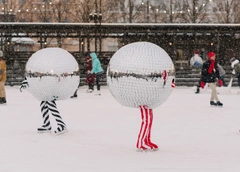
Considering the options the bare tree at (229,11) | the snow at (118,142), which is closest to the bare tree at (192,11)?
the bare tree at (229,11)

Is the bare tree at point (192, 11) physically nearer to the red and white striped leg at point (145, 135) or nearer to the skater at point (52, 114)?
the skater at point (52, 114)

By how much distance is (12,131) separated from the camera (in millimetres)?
11219

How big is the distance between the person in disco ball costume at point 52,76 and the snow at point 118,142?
71cm

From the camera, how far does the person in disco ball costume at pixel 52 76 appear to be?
10.5 meters

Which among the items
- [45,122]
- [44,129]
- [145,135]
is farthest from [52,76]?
[145,135]

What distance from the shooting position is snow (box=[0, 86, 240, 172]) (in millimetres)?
7734

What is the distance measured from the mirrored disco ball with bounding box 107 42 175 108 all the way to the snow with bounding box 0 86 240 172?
84cm

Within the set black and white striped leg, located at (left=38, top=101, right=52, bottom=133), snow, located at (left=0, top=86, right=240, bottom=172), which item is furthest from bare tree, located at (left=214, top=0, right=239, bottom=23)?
black and white striped leg, located at (left=38, top=101, right=52, bottom=133)

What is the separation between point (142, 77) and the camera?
8.55 metres

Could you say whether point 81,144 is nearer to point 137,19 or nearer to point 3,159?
point 3,159

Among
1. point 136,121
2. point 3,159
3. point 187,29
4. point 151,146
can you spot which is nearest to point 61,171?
point 3,159

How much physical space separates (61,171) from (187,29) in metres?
27.4

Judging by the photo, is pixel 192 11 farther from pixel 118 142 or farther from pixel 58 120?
pixel 118 142

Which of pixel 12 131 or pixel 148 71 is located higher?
pixel 148 71
